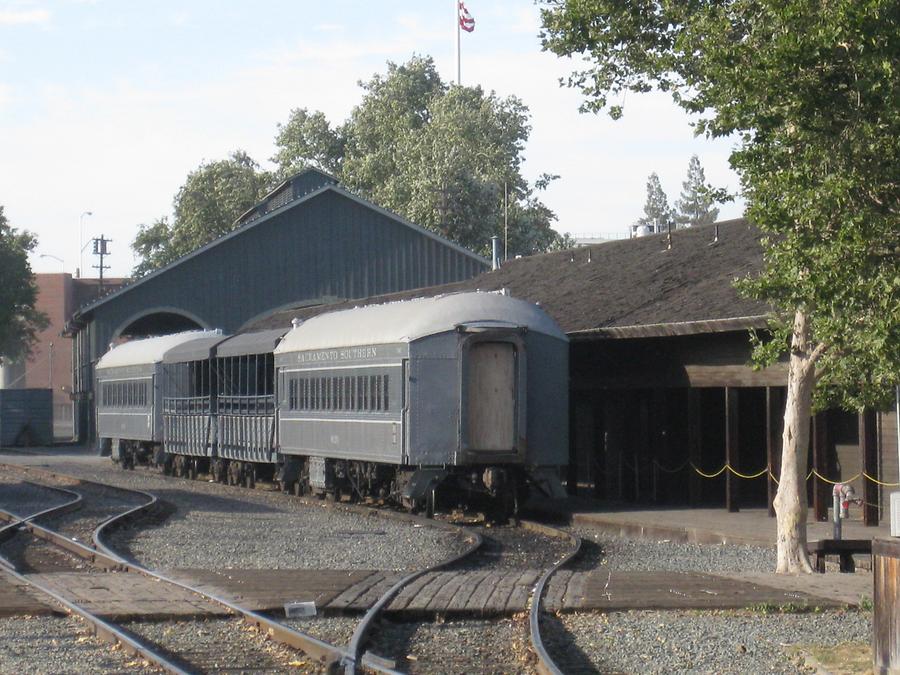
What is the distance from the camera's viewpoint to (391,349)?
68.9 ft

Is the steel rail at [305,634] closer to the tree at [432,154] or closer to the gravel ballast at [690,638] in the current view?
the gravel ballast at [690,638]

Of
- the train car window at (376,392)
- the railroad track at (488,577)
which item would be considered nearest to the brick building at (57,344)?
the train car window at (376,392)

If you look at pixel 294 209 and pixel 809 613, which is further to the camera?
pixel 294 209

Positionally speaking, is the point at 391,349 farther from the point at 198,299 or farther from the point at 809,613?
the point at 198,299

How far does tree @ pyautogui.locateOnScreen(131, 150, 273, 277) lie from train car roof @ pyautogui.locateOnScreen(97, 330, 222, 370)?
41210 mm

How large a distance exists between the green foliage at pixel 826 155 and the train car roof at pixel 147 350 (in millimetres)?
21232

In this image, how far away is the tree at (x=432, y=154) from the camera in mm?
65125

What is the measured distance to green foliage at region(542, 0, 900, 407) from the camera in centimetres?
1034

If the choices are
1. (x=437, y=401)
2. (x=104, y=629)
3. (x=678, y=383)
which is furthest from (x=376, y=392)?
(x=104, y=629)

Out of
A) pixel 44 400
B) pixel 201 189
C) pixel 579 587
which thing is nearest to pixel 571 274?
pixel 579 587

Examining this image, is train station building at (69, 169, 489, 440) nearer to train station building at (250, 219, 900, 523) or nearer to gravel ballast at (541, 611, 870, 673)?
train station building at (250, 219, 900, 523)

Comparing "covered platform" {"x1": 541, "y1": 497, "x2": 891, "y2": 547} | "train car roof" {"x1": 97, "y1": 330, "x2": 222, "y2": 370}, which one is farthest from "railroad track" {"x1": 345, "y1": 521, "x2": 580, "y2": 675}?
"train car roof" {"x1": 97, "y1": 330, "x2": 222, "y2": 370}

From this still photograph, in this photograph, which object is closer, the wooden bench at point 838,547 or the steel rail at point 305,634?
the steel rail at point 305,634

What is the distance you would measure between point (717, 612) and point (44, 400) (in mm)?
48283
